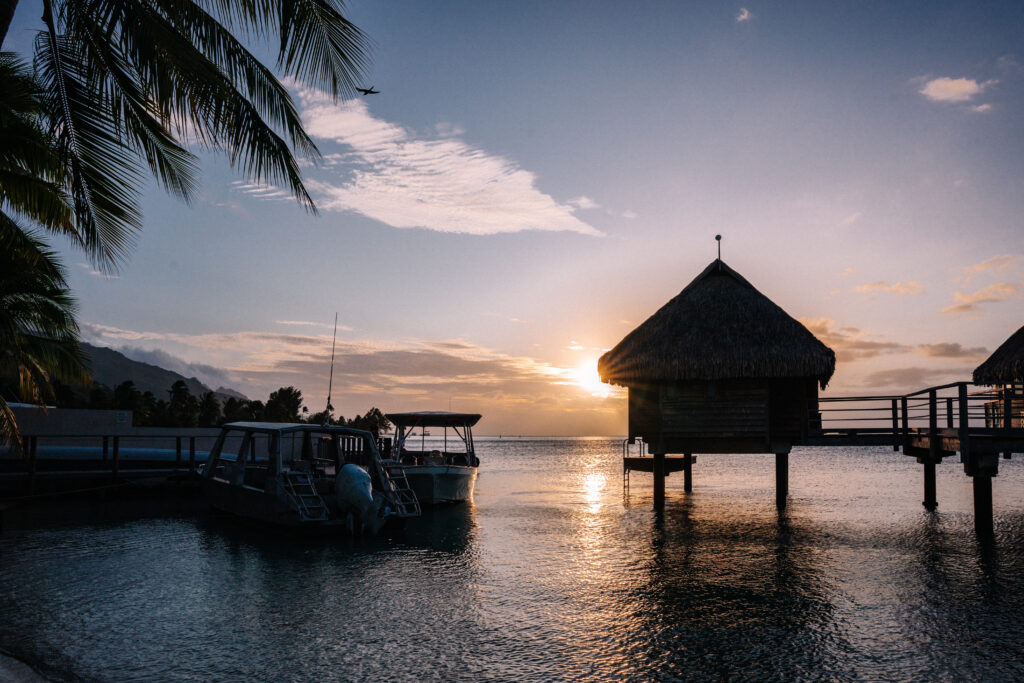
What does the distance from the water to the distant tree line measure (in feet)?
115

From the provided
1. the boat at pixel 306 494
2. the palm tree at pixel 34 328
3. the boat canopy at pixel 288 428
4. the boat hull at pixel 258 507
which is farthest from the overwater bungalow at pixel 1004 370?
the palm tree at pixel 34 328

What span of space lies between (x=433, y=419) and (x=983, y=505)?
51.4 ft

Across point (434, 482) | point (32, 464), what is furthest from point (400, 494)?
point (32, 464)

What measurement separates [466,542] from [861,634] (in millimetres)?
8411

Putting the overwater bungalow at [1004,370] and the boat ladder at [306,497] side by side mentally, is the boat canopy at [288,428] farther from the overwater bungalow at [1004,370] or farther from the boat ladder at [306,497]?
the overwater bungalow at [1004,370]

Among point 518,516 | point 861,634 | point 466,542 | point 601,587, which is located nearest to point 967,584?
point 861,634

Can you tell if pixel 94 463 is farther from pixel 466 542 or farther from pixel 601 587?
pixel 601 587

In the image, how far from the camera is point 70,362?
17438 mm

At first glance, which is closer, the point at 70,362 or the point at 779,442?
the point at 70,362

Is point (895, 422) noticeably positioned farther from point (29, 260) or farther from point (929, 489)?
point (29, 260)

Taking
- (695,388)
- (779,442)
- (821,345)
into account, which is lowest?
(779,442)

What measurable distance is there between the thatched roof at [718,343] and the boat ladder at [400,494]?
22.5ft

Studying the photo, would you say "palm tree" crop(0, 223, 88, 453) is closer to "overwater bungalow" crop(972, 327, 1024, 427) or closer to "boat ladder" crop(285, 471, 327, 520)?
"boat ladder" crop(285, 471, 327, 520)

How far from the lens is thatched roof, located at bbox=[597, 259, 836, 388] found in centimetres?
1995
